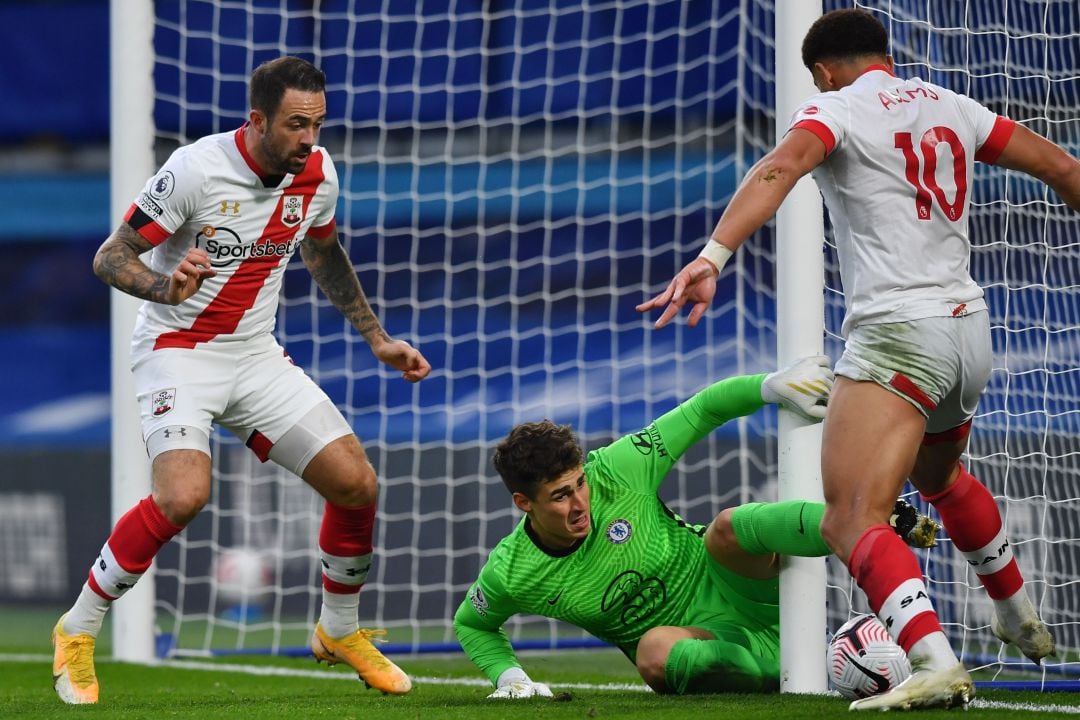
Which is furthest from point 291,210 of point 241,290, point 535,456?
point 535,456

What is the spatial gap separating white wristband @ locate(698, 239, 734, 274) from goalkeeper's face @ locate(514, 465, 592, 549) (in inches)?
39.6

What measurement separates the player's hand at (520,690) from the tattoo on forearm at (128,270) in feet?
4.96

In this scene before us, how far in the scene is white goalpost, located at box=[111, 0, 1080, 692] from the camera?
6.52m

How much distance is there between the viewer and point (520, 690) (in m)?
4.16

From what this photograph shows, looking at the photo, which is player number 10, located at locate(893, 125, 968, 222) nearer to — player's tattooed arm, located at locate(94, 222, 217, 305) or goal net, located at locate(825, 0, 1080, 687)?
player's tattooed arm, located at locate(94, 222, 217, 305)

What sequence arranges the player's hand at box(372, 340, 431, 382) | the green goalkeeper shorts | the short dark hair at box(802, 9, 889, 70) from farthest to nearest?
the player's hand at box(372, 340, 431, 382) → the green goalkeeper shorts → the short dark hair at box(802, 9, 889, 70)

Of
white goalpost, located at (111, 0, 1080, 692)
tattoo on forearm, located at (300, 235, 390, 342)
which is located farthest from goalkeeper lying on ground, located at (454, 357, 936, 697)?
white goalpost, located at (111, 0, 1080, 692)

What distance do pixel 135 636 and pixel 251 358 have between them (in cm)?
Answer: 243

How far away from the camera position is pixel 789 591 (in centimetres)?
418

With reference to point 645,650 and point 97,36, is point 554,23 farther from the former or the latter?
point 645,650

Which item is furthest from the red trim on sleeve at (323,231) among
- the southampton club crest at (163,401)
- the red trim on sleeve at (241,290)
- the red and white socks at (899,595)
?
the red and white socks at (899,595)

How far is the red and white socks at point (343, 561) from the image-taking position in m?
4.72

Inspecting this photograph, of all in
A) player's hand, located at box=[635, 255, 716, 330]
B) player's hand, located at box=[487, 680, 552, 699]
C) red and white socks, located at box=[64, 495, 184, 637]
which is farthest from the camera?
red and white socks, located at box=[64, 495, 184, 637]

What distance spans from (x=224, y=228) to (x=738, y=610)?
2.02 metres
